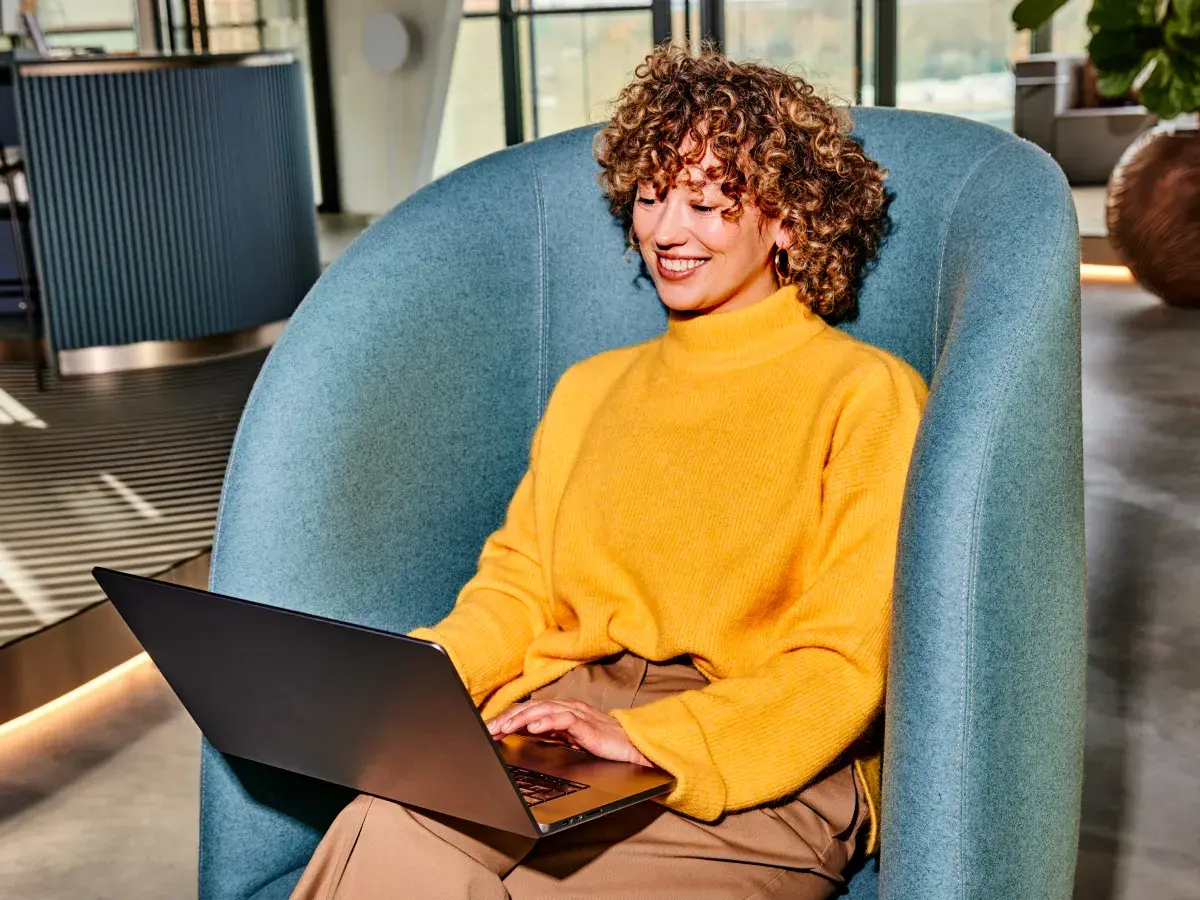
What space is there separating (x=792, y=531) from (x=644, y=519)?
0.60ft

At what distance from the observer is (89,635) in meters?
2.99

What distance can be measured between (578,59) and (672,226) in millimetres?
6258

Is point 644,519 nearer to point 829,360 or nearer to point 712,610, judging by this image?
point 712,610

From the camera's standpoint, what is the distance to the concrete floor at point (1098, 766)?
227 cm

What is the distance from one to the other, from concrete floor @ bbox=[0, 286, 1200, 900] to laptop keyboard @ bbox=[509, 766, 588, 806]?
1.17 metres

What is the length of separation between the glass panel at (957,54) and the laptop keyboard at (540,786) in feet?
20.8

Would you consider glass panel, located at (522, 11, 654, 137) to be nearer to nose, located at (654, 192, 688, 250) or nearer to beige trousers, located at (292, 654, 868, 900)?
nose, located at (654, 192, 688, 250)

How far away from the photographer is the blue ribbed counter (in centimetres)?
533

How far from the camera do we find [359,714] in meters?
1.23

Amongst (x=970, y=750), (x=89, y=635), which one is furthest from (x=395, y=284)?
(x=89, y=635)

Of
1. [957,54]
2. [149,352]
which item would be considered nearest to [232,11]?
[149,352]

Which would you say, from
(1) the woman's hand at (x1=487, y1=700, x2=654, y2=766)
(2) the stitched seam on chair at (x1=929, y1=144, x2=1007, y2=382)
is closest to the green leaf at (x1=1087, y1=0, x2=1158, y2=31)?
(2) the stitched seam on chair at (x1=929, y1=144, x2=1007, y2=382)

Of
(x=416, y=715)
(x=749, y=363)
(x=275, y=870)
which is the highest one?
(x=749, y=363)

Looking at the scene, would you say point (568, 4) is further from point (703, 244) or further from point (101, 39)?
point (703, 244)
